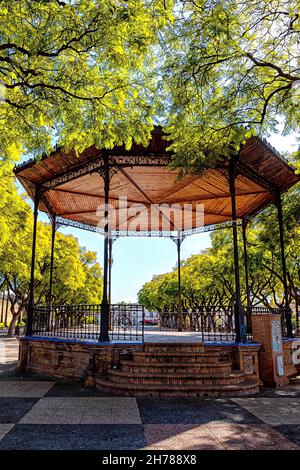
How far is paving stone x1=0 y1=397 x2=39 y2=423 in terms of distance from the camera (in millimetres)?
5930

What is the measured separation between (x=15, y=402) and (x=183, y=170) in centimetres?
657

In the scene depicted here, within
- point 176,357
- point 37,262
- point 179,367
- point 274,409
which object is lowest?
point 274,409

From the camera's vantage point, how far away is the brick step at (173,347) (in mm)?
8680

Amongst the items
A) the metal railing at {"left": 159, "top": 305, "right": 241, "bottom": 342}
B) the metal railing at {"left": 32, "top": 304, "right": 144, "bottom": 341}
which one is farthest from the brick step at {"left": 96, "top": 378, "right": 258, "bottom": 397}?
the metal railing at {"left": 32, "top": 304, "right": 144, "bottom": 341}

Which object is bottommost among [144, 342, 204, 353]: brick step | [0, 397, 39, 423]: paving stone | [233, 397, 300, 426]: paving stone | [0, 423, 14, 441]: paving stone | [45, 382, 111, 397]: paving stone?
[233, 397, 300, 426]: paving stone

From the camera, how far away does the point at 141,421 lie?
5.76 m

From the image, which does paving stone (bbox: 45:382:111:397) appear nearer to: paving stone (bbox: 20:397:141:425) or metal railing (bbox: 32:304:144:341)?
paving stone (bbox: 20:397:141:425)

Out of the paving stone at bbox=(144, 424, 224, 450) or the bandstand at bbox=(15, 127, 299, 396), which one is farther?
the bandstand at bbox=(15, 127, 299, 396)

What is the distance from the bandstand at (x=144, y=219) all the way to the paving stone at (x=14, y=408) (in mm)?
1800

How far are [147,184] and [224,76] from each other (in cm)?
636

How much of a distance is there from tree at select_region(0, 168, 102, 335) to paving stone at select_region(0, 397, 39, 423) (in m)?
7.86

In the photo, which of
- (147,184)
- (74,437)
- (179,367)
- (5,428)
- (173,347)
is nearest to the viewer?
(74,437)

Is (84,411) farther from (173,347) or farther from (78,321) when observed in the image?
(78,321)

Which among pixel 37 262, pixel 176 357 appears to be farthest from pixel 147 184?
pixel 37 262
